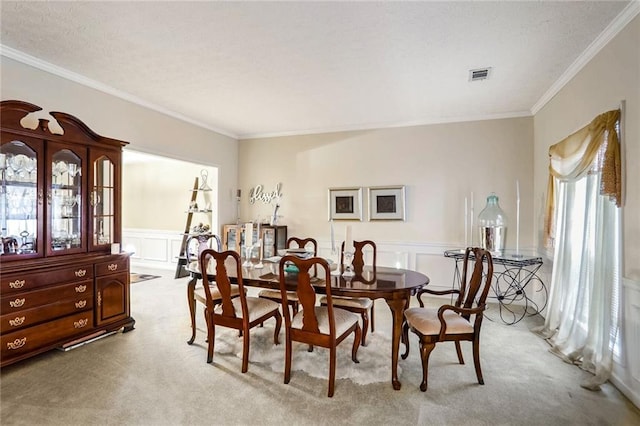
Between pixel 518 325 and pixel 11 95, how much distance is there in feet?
18.0

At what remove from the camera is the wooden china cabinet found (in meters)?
2.58

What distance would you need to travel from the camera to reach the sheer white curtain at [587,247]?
94.2 inches

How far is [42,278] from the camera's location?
2.72 meters

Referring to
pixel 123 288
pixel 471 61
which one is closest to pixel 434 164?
pixel 471 61

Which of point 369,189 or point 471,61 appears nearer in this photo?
point 471,61

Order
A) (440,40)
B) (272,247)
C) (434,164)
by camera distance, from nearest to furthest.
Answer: (440,40), (434,164), (272,247)

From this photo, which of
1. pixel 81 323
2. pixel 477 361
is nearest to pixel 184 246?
pixel 81 323

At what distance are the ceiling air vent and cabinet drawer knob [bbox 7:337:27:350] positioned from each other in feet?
14.9

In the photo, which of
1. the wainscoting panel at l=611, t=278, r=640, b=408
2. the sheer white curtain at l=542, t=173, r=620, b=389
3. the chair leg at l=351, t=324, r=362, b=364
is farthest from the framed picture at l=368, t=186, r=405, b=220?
the wainscoting panel at l=611, t=278, r=640, b=408

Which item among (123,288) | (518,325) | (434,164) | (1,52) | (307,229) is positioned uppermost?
(1,52)

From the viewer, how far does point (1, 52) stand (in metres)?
2.80

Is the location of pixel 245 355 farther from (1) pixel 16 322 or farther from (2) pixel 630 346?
(2) pixel 630 346

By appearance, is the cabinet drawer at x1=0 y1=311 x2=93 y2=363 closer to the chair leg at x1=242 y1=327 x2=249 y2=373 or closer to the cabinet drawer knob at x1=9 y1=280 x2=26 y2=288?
the cabinet drawer knob at x1=9 y1=280 x2=26 y2=288

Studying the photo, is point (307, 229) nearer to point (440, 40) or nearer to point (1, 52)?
point (440, 40)
